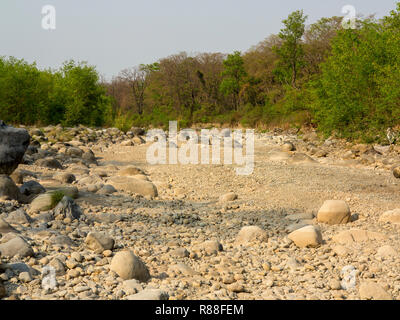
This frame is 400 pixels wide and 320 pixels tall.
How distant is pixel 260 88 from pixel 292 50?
5.59m

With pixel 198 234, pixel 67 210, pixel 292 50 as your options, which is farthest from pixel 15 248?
pixel 292 50

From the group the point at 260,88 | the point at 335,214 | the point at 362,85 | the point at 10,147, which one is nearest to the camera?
the point at 335,214

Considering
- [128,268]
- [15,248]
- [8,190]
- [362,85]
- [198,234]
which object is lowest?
[198,234]

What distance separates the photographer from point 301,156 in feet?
32.9

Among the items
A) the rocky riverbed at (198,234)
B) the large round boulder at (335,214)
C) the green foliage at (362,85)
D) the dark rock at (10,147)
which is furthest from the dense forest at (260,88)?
the dark rock at (10,147)

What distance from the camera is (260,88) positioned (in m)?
31.6

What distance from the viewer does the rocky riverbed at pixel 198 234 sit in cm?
311

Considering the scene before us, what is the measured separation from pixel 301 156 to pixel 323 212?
5190mm

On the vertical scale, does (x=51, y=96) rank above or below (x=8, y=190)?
above

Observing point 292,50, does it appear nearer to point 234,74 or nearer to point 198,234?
point 234,74

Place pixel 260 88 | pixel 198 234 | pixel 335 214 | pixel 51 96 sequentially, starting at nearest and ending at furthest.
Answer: pixel 198 234
pixel 335 214
pixel 51 96
pixel 260 88

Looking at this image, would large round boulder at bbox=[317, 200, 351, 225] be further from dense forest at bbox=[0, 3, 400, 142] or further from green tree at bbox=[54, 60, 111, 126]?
green tree at bbox=[54, 60, 111, 126]

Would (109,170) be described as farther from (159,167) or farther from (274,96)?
(274,96)

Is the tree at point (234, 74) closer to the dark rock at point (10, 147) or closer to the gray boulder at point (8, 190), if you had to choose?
the dark rock at point (10, 147)
